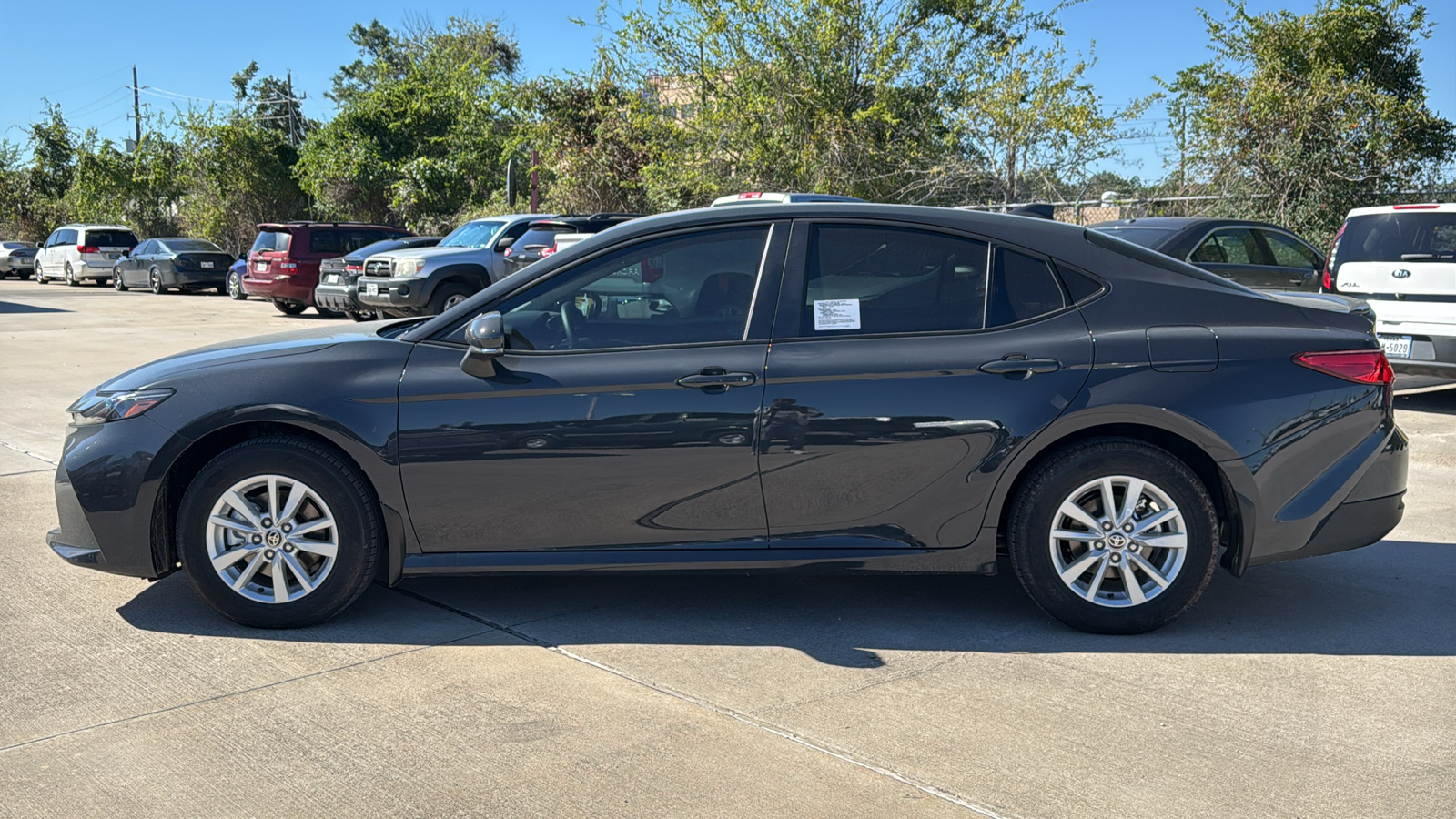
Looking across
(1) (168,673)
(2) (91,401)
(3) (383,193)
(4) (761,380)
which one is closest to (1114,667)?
(4) (761,380)

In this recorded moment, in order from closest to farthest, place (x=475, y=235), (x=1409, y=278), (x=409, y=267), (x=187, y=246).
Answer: (x=1409, y=278), (x=409, y=267), (x=475, y=235), (x=187, y=246)

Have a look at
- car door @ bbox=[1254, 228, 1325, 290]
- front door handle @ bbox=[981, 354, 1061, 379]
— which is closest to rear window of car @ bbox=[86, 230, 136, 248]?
car door @ bbox=[1254, 228, 1325, 290]

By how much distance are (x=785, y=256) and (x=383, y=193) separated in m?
33.6

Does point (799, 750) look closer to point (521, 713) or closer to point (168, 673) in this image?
point (521, 713)

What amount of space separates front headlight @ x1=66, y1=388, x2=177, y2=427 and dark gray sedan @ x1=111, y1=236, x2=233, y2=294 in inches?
1033

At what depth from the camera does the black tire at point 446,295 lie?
16953 millimetres

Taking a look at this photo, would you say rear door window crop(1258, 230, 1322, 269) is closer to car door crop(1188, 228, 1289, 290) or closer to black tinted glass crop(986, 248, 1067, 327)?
car door crop(1188, 228, 1289, 290)

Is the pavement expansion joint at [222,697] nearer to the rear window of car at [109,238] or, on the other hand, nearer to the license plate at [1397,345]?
the license plate at [1397,345]

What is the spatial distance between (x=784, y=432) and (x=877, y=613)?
930 mm

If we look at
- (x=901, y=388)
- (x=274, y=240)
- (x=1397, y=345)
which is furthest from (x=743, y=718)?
(x=274, y=240)

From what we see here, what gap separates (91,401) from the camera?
468 cm

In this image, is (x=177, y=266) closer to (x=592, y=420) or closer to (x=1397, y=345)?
(x=1397, y=345)

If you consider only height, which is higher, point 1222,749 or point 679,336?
point 679,336

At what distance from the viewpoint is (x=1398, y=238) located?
9805 mm
